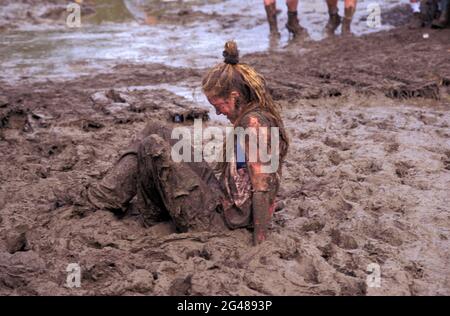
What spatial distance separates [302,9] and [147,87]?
4907 millimetres

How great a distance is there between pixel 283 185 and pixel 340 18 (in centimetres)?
550

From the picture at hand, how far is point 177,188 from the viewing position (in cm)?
297

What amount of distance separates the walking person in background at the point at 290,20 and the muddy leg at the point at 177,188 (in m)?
5.97

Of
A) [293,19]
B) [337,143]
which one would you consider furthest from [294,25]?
[337,143]

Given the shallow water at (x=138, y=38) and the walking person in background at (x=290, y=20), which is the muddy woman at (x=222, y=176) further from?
the walking person in background at (x=290, y=20)

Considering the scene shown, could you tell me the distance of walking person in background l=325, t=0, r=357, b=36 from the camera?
852cm

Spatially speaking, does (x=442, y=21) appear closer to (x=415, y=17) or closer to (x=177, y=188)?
(x=415, y=17)

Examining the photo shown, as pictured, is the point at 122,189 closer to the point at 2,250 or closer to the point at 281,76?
the point at 2,250

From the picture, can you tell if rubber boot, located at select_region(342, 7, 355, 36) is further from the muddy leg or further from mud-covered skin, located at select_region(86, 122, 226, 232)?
the muddy leg

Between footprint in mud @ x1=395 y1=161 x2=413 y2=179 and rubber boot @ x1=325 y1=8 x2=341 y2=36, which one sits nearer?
footprint in mud @ x1=395 y1=161 x2=413 y2=179

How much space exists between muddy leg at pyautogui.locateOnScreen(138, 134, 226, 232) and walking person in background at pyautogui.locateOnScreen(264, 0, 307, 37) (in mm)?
5972

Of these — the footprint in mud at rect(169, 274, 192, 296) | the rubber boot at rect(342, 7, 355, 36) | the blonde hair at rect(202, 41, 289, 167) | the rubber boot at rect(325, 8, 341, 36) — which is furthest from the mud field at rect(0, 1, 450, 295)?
the rubber boot at rect(325, 8, 341, 36)

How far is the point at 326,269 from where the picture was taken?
9.24 feet
